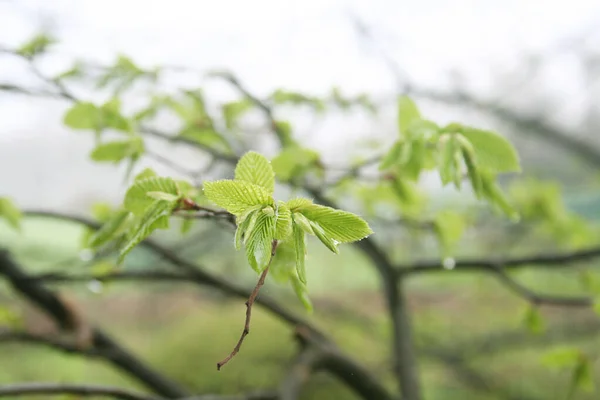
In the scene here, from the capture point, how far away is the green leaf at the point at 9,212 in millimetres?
689

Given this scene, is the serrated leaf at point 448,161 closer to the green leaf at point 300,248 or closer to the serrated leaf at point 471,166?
the serrated leaf at point 471,166

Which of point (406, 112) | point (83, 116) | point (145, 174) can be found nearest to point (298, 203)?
point (145, 174)

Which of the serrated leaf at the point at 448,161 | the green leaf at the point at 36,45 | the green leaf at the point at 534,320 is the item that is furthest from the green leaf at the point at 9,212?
the green leaf at the point at 534,320

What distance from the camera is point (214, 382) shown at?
5.54ft

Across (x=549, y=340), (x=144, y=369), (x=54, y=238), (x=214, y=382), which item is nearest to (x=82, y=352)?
(x=144, y=369)

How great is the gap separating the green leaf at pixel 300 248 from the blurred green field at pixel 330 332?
0.10 meters

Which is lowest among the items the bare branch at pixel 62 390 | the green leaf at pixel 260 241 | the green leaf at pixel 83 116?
Answer: the bare branch at pixel 62 390

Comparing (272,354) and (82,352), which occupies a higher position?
(82,352)

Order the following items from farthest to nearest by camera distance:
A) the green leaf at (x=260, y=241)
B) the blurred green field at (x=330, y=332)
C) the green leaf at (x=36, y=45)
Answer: the blurred green field at (x=330, y=332)
the green leaf at (x=36, y=45)
the green leaf at (x=260, y=241)

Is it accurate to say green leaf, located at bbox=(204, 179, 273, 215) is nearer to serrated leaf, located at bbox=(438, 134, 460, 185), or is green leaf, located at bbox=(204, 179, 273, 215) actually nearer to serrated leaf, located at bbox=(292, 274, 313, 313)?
serrated leaf, located at bbox=(292, 274, 313, 313)

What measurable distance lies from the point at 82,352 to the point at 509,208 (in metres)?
0.60

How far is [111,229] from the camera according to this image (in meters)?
0.39

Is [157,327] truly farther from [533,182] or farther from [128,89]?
[128,89]

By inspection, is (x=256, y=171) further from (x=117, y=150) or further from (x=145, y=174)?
(x=117, y=150)
